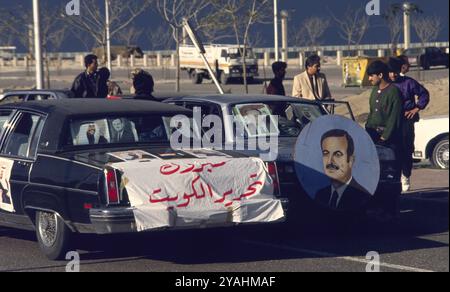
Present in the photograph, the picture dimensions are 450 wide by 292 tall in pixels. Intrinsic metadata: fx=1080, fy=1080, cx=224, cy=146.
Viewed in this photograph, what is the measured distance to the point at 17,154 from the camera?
10.6 meters

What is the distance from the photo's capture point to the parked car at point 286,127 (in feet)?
35.2

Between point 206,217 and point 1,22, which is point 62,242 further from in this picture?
point 1,22

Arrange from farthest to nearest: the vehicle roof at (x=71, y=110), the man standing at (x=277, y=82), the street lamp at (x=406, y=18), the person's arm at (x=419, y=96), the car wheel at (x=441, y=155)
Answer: the street lamp at (x=406, y=18), the car wheel at (x=441, y=155), the man standing at (x=277, y=82), the person's arm at (x=419, y=96), the vehicle roof at (x=71, y=110)

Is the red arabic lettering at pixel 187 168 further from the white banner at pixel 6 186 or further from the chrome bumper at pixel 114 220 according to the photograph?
the white banner at pixel 6 186

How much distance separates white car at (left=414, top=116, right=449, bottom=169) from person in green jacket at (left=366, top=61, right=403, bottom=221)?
519 centimetres

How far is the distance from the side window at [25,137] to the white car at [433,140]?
8.68 metres

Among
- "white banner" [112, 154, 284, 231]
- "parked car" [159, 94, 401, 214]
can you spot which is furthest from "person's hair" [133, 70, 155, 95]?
"white banner" [112, 154, 284, 231]

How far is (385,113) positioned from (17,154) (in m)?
4.38

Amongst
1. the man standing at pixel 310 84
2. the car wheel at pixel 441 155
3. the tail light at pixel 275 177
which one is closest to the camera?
the tail light at pixel 275 177

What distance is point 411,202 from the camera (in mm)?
13062

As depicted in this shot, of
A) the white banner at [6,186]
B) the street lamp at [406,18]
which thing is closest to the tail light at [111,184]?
the white banner at [6,186]

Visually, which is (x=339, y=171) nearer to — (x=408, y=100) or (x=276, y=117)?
(x=276, y=117)

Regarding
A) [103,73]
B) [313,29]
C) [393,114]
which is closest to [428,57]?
[313,29]
